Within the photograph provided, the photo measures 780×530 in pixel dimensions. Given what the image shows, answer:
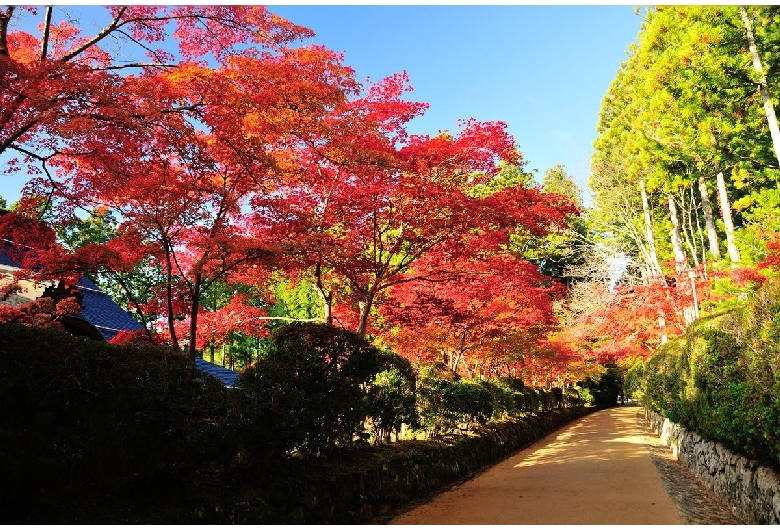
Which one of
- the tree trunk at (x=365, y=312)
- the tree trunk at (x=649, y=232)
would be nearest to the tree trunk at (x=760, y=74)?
the tree trunk at (x=365, y=312)

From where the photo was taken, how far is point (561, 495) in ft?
24.0

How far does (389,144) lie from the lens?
9055mm

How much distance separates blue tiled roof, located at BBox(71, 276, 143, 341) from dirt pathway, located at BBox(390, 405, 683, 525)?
37.2 ft

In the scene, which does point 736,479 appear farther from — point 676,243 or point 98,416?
point 676,243

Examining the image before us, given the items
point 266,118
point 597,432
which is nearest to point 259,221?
point 266,118

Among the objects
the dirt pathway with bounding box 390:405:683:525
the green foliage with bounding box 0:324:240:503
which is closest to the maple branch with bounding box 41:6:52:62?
the green foliage with bounding box 0:324:240:503

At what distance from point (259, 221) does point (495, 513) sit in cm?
573

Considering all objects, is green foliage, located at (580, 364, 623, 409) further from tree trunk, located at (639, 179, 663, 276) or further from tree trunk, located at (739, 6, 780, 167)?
tree trunk, located at (739, 6, 780, 167)

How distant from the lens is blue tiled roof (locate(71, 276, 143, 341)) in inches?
573

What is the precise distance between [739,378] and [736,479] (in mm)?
1343

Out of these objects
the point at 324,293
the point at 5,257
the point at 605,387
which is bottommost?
the point at 605,387

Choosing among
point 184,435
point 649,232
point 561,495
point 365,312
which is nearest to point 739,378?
point 561,495

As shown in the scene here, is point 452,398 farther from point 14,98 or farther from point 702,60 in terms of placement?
point 702,60

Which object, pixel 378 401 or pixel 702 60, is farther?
pixel 702 60
